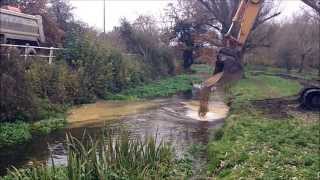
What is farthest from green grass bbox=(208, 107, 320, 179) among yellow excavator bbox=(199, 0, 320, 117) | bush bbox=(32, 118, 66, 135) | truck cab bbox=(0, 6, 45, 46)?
truck cab bbox=(0, 6, 45, 46)

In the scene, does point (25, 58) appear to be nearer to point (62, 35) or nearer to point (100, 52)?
point (100, 52)

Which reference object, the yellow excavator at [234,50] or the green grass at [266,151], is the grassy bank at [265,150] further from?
the yellow excavator at [234,50]

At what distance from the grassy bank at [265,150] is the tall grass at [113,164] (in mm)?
1318

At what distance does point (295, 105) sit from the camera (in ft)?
85.3

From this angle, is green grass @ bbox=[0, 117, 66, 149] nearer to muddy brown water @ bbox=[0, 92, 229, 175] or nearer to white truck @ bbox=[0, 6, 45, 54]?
muddy brown water @ bbox=[0, 92, 229, 175]

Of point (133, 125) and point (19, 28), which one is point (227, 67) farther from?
point (19, 28)

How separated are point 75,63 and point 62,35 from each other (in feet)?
17.6

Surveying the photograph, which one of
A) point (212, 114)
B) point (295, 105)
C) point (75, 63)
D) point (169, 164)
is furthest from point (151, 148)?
point (75, 63)

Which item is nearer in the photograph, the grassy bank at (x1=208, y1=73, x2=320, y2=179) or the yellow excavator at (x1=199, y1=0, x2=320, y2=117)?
the grassy bank at (x1=208, y1=73, x2=320, y2=179)

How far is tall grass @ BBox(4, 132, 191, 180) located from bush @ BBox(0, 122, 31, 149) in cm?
567

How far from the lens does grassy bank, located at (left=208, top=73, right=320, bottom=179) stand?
1107cm

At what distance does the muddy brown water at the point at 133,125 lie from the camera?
49.1 feet

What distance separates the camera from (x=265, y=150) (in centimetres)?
1332

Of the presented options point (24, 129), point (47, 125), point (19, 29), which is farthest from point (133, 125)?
point (19, 29)
